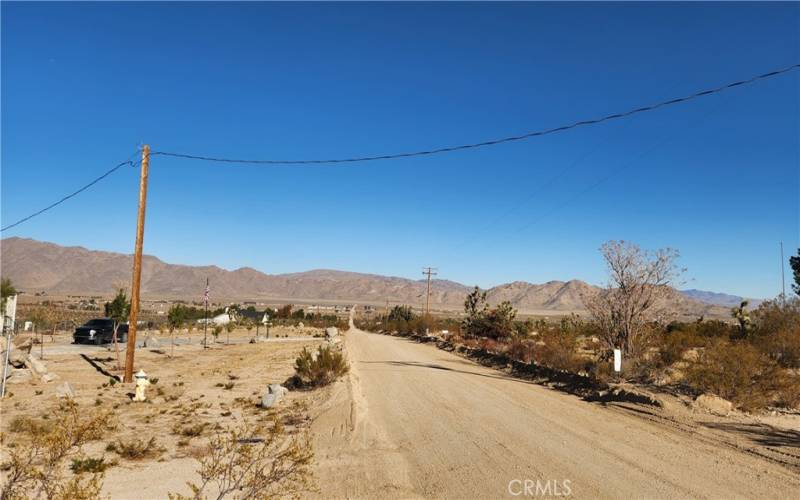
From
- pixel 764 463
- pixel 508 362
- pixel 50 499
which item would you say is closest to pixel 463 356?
pixel 508 362

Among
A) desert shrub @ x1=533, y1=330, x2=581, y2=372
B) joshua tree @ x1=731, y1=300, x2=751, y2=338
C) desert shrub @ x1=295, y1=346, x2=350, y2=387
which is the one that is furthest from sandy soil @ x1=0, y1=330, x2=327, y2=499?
joshua tree @ x1=731, y1=300, x2=751, y2=338

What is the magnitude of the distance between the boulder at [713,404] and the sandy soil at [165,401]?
10.2 metres

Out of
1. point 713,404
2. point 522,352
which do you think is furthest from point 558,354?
point 713,404

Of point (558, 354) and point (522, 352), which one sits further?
point (522, 352)

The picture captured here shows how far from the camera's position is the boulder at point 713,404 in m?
13.2

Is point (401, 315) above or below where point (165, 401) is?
above

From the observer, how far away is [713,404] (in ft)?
44.1

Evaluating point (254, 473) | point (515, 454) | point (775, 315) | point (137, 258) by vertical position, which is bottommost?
point (515, 454)

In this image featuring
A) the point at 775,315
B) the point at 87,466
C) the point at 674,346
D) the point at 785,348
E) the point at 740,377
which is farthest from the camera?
the point at 775,315

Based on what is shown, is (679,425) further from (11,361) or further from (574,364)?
(11,361)

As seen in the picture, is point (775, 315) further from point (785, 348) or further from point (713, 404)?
point (713, 404)

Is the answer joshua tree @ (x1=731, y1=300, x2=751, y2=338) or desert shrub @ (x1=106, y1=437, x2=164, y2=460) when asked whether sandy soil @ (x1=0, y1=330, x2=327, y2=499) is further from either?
joshua tree @ (x1=731, y1=300, x2=751, y2=338)

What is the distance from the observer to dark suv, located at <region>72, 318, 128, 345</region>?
34.9 m

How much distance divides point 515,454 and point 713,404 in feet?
24.3
